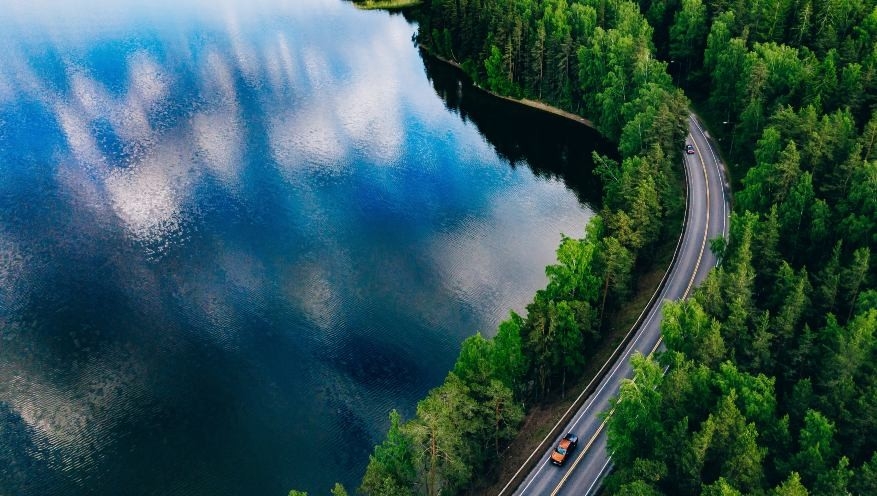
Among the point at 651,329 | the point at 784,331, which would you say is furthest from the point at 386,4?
the point at 784,331

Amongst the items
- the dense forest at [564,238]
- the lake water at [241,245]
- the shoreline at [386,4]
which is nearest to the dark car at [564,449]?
the dense forest at [564,238]

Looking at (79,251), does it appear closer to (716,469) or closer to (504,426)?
(504,426)

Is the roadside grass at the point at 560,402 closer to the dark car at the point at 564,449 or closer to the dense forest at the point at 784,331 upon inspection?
the dark car at the point at 564,449

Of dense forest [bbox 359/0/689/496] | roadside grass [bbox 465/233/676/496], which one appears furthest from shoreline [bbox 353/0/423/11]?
roadside grass [bbox 465/233/676/496]

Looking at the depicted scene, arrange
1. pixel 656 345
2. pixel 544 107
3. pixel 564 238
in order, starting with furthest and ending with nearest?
1. pixel 544 107
2. pixel 564 238
3. pixel 656 345

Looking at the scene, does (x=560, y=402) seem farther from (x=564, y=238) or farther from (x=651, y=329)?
(x=564, y=238)

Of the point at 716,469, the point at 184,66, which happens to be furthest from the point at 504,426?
the point at 184,66
